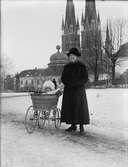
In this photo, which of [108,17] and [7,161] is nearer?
[7,161]

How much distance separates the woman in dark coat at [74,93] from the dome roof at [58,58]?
0.06 ft

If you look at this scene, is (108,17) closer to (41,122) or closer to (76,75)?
(76,75)

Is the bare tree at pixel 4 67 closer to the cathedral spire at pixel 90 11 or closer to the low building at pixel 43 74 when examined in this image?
the low building at pixel 43 74

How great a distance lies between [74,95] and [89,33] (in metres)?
0.27

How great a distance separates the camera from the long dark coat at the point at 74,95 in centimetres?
113

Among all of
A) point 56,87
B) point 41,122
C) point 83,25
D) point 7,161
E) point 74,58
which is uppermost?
point 83,25

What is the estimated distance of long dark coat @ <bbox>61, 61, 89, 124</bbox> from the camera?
113cm

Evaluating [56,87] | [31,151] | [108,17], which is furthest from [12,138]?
[108,17]

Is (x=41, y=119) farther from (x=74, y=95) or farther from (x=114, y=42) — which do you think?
(x=114, y=42)

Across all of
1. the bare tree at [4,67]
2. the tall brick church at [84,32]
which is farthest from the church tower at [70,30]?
the bare tree at [4,67]

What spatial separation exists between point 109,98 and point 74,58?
0.23 m

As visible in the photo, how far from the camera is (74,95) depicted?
1151 millimetres

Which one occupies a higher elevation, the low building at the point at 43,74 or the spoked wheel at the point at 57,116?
the low building at the point at 43,74

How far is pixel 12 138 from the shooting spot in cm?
112
